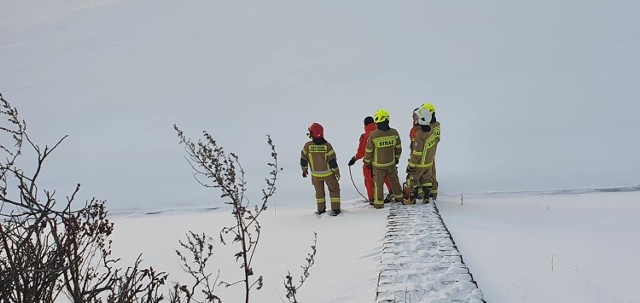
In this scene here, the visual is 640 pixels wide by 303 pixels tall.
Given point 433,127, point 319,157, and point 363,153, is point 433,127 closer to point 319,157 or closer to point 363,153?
point 363,153

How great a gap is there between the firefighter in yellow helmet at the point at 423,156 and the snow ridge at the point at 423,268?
2.05m

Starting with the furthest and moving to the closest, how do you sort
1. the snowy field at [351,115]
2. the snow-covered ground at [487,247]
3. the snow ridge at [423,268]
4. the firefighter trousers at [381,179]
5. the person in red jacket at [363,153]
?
the person in red jacket at [363,153]
the firefighter trousers at [381,179]
the snowy field at [351,115]
the snow-covered ground at [487,247]
the snow ridge at [423,268]

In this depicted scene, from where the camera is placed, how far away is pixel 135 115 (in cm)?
2461

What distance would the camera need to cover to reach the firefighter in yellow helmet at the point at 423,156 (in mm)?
9070

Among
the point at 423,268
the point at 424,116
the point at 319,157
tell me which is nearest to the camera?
the point at 423,268

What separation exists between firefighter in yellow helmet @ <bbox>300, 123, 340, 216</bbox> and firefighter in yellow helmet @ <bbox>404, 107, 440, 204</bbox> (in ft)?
3.77

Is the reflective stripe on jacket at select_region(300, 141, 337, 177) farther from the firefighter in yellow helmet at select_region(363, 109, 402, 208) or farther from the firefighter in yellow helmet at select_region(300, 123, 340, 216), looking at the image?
the firefighter in yellow helmet at select_region(363, 109, 402, 208)

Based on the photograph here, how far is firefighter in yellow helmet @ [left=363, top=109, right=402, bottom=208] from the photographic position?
906 centimetres

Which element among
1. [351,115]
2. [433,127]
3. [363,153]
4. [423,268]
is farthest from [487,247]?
[351,115]

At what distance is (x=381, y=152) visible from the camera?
9.15m

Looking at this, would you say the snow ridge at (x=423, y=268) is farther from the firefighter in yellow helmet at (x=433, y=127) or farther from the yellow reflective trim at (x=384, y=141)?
the firefighter in yellow helmet at (x=433, y=127)

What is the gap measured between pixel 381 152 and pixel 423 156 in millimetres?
663

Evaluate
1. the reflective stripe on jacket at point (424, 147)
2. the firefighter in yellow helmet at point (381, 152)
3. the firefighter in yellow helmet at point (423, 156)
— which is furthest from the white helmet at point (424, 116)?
the firefighter in yellow helmet at point (381, 152)

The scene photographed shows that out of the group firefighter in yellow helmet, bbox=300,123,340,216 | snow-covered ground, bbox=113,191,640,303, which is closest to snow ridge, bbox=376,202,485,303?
snow-covered ground, bbox=113,191,640,303
